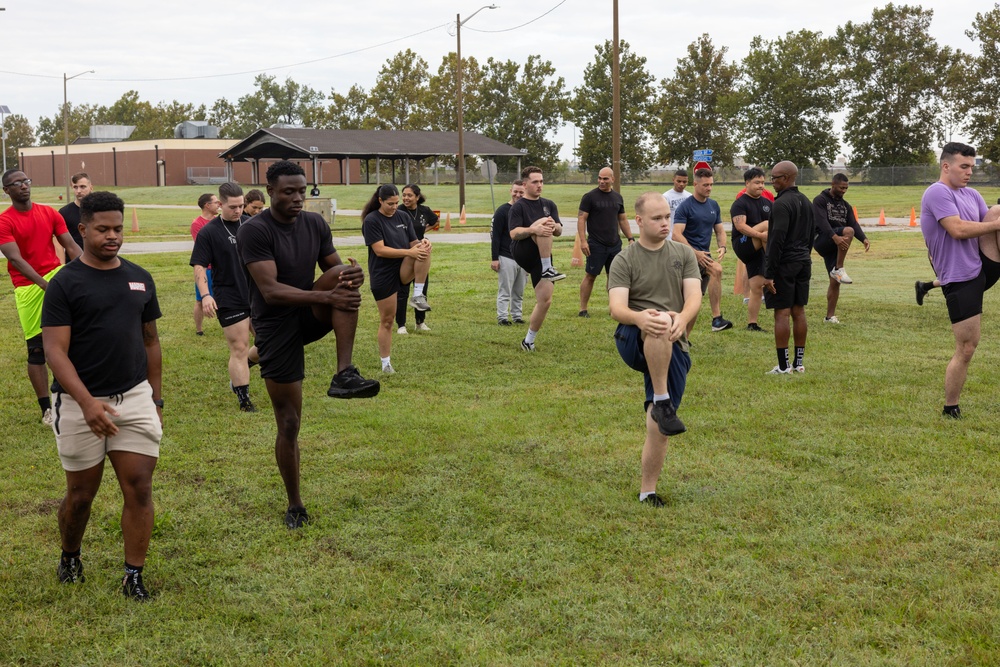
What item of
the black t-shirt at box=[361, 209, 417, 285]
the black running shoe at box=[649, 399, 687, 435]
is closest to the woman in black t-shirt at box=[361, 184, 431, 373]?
the black t-shirt at box=[361, 209, 417, 285]

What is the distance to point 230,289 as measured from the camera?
8.68 metres

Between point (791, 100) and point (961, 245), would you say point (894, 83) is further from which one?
point (961, 245)

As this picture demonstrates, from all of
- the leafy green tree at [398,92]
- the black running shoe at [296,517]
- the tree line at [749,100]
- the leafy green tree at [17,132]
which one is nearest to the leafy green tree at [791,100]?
the tree line at [749,100]

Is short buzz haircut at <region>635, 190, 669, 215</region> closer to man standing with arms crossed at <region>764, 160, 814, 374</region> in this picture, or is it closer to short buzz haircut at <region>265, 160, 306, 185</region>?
short buzz haircut at <region>265, 160, 306, 185</region>

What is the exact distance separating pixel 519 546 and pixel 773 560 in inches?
54.4

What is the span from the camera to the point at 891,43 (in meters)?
74.9

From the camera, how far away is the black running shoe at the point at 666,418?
5539 millimetres

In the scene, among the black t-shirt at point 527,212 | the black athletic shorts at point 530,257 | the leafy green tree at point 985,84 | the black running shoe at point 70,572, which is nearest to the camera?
the black running shoe at point 70,572

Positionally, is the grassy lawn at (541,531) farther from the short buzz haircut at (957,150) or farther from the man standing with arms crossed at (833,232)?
the man standing with arms crossed at (833,232)

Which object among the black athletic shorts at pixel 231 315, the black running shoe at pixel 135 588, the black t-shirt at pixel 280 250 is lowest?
the black running shoe at pixel 135 588

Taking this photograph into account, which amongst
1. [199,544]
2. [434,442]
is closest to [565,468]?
[434,442]

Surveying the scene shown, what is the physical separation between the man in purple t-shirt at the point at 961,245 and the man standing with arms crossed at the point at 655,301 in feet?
9.90

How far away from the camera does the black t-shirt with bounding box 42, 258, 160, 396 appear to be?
4.55 metres

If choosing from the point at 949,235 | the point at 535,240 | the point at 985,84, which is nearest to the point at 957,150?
the point at 949,235
